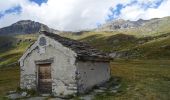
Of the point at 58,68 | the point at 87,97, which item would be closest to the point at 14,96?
the point at 58,68

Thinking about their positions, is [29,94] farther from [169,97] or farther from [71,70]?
[169,97]

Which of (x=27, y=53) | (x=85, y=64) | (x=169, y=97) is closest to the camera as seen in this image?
(x=169, y=97)

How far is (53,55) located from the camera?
26.9 m

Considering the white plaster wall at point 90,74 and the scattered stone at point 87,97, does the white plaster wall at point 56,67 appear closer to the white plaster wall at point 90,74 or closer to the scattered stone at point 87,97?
the white plaster wall at point 90,74

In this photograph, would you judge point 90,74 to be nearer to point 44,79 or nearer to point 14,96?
point 44,79

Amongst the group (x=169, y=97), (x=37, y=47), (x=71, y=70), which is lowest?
(x=169, y=97)

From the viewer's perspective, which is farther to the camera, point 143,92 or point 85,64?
point 85,64

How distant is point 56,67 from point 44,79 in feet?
6.40

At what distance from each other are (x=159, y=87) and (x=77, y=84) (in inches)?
295

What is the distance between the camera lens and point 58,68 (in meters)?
26.4

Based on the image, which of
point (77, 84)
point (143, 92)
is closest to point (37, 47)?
point (77, 84)

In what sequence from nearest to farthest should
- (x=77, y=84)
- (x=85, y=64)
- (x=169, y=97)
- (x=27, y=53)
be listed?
(x=169, y=97)
(x=77, y=84)
(x=85, y=64)
(x=27, y=53)

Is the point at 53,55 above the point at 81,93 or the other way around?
above

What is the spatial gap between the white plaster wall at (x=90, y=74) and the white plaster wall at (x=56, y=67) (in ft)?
2.40
